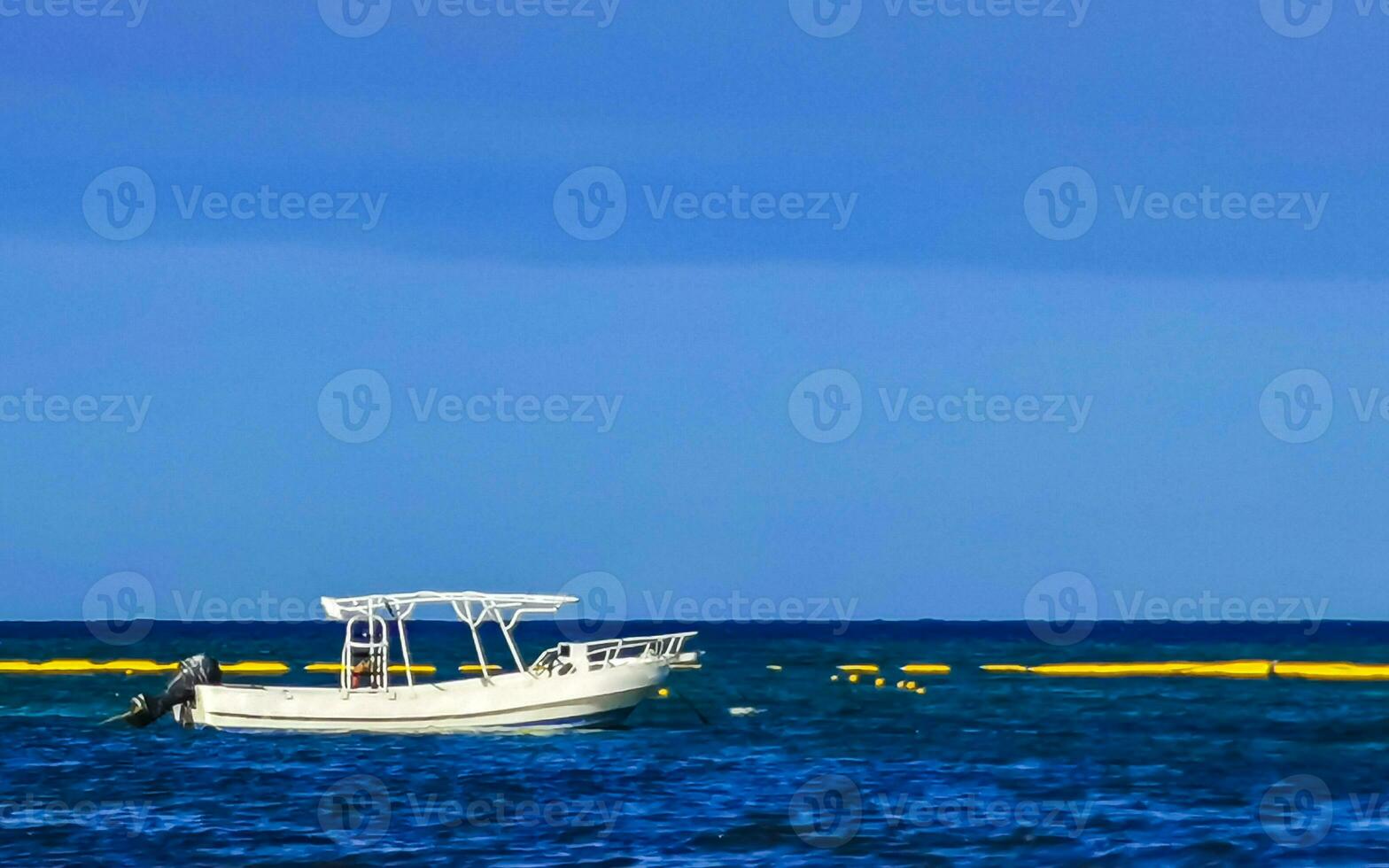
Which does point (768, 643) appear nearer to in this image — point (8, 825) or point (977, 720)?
point (977, 720)

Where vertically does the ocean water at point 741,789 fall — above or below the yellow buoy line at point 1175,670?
below

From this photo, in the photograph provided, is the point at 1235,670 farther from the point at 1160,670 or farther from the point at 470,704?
the point at 470,704

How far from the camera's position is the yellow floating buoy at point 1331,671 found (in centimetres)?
10075

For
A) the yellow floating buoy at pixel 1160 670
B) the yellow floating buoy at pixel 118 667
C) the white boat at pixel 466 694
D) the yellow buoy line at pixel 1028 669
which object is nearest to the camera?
the white boat at pixel 466 694

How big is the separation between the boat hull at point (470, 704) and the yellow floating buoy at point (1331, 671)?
5737cm

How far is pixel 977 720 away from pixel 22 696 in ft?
158

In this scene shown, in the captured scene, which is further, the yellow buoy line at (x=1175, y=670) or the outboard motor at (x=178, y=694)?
the yellow buoy line at (x=1175, y=670)

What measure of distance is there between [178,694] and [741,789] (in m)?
24.7

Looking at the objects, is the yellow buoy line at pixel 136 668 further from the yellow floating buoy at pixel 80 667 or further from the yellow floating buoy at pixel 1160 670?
the yellow floating buoy at pixel 1160 670

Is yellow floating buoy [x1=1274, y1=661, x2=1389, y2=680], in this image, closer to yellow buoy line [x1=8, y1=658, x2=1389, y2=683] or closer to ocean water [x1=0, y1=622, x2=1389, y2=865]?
yellow buoy line [x1=8, y1=658, x2=1389, y2=683]

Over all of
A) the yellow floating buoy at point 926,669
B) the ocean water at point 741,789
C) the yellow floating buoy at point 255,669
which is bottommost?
the ocean water at point 741,789

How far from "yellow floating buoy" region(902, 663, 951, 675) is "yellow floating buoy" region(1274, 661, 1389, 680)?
19807 mm

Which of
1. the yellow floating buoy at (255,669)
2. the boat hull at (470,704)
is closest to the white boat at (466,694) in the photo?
the boat hull at (470,704)

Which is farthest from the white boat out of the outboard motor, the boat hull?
the outboard motor
